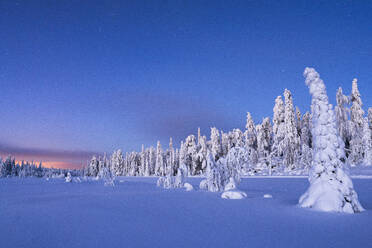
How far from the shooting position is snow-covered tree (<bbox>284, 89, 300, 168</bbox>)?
151 feet

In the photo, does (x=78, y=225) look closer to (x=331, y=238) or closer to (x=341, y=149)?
(x=331, y=238)

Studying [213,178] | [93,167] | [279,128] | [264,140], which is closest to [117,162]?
[93,167]

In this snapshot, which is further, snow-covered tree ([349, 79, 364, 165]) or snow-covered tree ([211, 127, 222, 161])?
snow-covered tree ([211, 127, 222, 161])

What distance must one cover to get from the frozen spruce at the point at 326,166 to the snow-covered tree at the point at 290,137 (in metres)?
38.2

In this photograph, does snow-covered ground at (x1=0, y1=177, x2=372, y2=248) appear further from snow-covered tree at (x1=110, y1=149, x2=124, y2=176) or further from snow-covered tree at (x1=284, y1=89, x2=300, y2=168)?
snow-covered tree at (x1=110, y1=149, x2=124, y2=176)

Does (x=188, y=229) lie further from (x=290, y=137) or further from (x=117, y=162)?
(x=117, y=162)

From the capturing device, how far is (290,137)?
47.2 metres

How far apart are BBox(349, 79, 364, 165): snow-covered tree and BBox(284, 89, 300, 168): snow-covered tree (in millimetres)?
9225

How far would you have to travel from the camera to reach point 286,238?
5.10 m

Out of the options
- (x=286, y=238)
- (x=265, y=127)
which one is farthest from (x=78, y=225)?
(x=265, y=127)

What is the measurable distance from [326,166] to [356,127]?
135ft

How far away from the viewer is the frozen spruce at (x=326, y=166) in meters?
8.20

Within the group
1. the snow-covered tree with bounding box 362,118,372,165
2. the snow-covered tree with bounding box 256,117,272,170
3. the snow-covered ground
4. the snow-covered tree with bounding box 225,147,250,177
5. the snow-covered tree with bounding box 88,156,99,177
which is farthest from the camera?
the snow-covered tree with bounding box 88,156,99,177

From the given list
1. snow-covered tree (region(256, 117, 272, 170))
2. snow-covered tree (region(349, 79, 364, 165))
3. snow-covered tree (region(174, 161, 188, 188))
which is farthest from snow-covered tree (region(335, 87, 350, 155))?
snow-covered tree (region(174, 161, 188, 188))
